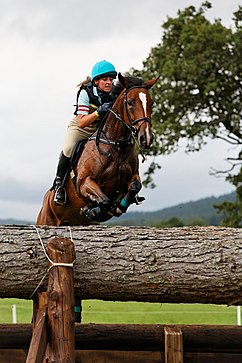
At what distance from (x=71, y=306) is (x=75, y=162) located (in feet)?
10.4

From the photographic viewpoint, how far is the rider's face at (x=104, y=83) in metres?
6.68

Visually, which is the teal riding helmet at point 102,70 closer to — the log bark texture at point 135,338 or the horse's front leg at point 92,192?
the horse's front leg at point 92,192

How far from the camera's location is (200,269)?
418 cm

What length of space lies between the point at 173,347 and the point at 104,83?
9.85 feet

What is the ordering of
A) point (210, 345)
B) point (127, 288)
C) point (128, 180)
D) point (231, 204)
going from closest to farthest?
point (127, 288) < point (210, 345) < point (128, 180) < point (231, 204)

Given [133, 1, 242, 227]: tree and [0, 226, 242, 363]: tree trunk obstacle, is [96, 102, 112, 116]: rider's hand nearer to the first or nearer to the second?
[0, 226, 242, 363]: tree trunk obstacle

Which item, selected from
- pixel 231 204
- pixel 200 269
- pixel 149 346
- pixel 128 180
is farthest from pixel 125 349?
pixel 231 204

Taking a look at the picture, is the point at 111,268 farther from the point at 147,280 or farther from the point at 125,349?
the point at 125,349

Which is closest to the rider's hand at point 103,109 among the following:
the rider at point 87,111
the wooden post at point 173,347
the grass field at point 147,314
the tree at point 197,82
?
the rider at point 87,111

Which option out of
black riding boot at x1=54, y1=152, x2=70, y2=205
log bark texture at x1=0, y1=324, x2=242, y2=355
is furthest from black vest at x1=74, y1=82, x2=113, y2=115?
log bark texture at x1=0, y1=324, x2=242, y2=355

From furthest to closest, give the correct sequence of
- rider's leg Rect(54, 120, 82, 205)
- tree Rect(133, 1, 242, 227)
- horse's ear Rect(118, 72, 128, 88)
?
tree Rect(133, 1, 242, 227) → rider's leg Rect(54, 120, 82, 205) → horse's ear Rect(118, 72, 128, 88)

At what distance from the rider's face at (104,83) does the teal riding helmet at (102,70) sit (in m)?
0.06

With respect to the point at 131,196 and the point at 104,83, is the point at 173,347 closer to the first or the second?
the point at 131,196

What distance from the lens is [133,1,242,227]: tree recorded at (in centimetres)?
2355
